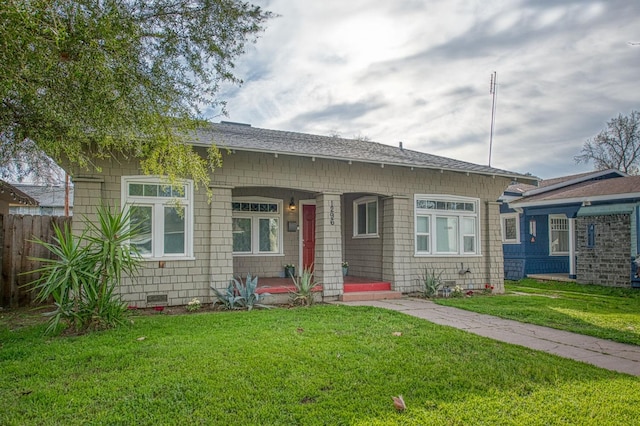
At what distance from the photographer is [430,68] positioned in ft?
37.4

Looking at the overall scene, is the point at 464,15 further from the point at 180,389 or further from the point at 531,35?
the point at 180,389

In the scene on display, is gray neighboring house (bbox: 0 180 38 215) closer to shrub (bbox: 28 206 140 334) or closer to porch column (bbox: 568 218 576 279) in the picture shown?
shrub (bbox: 28 206 140 334)

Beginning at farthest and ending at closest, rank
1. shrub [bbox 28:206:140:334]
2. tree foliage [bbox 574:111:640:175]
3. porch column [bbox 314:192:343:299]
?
1. tree foliage [bbox 574:111:640:175]
2. porch column [bbox 314:192:343:299]
3. shrub [bbox 28:206:140:334]

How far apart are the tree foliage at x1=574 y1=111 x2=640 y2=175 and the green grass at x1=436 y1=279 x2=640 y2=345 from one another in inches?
734

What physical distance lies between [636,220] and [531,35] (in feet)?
20.4

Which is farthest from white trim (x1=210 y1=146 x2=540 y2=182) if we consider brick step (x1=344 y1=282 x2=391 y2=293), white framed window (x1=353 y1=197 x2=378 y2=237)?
brick step (x1=344 y1=282 x2=391 y2=293)

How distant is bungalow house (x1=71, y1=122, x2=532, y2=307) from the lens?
8.24 metres

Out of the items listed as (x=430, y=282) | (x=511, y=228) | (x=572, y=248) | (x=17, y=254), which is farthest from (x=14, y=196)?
(x=572, y=248)

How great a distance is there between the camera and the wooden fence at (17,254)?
8297mm

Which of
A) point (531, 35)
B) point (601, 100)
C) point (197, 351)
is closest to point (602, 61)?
point (531, 35)

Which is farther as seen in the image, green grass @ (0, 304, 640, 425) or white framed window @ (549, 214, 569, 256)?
white framed window @ (549, 214, 569, 256)

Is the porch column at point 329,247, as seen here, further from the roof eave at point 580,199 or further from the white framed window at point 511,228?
the white framed window at point 511,228

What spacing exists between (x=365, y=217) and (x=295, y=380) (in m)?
8.11

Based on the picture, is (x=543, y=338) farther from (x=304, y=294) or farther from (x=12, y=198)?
(x=12, y=198)
